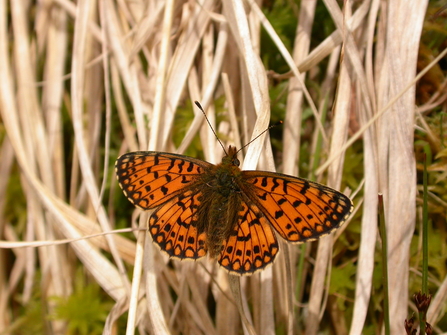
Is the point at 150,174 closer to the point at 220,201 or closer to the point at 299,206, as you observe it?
the point at 220,201

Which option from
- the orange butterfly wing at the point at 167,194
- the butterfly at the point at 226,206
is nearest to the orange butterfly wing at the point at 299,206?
the butterfly at the point at 226,206

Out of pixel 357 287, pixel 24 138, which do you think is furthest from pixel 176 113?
pixel 357 287

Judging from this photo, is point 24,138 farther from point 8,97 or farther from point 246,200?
point 246,200

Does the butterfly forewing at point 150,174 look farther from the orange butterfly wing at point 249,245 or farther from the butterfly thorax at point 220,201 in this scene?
the orange butterfly wing at point 249,245

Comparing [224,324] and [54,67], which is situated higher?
[54,67]

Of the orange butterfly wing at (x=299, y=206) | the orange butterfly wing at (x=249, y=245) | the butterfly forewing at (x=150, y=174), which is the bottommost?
the orange butterfly wing at (x=249, y=245)

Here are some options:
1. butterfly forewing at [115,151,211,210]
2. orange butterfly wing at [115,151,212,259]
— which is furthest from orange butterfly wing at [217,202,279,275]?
butterfly forewing at [115,151,211,210]

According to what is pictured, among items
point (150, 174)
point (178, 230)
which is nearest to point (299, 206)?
point (178, 230)
